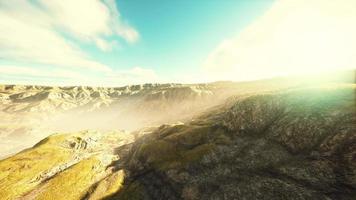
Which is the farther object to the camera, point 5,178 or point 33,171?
→ point 33,171

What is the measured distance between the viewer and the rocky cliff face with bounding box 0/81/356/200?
5328 cm

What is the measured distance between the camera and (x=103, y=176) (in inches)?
3563

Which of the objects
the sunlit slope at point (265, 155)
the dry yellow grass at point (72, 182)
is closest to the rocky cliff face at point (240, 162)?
the sunlit slope at point (265, 155)

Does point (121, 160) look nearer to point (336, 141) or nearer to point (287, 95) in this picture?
point (287, 95)

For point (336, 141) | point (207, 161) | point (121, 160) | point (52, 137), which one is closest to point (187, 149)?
point (207, 161)

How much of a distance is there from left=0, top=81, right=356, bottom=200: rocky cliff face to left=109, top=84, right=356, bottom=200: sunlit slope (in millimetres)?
237

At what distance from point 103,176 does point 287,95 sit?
8444 cm

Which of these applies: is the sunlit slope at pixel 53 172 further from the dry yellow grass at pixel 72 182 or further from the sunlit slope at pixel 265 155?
the sunlit slope at pixel 265 155

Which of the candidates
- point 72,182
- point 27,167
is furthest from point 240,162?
point 27,167

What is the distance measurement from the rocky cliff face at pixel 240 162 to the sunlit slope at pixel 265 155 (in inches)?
9.3

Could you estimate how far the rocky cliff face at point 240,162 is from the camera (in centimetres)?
5328

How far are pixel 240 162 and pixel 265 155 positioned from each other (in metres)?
8.53

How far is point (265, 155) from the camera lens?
6706cm

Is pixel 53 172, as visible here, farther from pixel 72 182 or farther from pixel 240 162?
pixel 240 162
